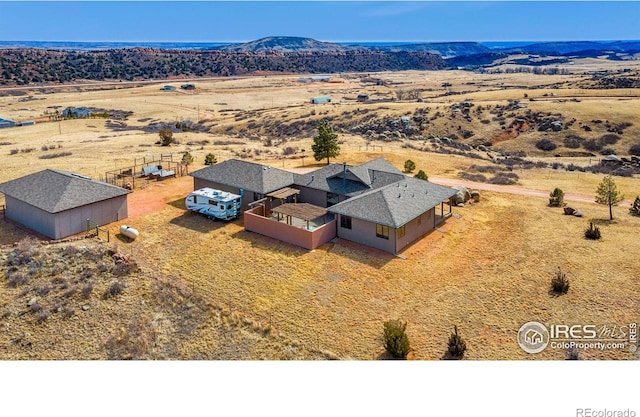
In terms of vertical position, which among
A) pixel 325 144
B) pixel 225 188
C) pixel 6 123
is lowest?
pixel 225 188

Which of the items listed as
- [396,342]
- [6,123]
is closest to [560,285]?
[396,342]

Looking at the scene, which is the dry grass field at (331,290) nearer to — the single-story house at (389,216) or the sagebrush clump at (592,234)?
the sagebrush clump at (592,234)

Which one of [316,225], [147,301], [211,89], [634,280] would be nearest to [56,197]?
[147,301]

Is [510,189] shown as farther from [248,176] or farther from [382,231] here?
[248,176]

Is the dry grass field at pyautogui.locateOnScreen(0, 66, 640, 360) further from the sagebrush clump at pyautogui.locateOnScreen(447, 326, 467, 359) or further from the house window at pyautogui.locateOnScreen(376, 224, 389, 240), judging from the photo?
the house window at pyautogui.locateOnScreen(376, 224, 389, 240)

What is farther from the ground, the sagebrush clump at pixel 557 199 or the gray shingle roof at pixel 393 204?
the gray shingle roof at pixel 393 204

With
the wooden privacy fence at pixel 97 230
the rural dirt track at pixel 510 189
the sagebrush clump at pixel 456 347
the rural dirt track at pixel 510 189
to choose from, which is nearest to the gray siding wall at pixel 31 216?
the wooden privacy fence at pixel 97 230

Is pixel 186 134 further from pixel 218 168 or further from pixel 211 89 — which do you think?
pixel 211 89
